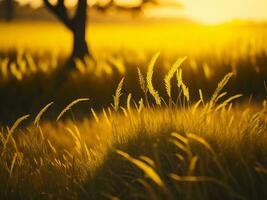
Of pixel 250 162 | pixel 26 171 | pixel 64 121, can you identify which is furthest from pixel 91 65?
pixel 250 162

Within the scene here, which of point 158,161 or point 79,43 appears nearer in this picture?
point 158,161

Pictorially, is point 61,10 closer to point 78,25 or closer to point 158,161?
point 78,25

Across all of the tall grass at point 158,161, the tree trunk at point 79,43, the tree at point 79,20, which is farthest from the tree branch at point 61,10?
the tall grass at point 158,161

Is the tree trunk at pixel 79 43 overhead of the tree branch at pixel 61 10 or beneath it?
beneath

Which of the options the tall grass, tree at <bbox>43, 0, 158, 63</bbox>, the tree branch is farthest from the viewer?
tree at <bbox>43, 0, 158, 63</bbox>

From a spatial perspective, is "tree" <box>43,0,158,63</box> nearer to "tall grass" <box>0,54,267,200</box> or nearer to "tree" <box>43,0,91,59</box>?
"tree" <box>43,0,91,59</box>

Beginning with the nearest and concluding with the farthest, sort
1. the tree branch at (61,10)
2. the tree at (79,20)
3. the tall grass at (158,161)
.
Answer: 1. the tall grass at (158,161)
2. the tree branch at (61,10)
3. the tree at (79,20)

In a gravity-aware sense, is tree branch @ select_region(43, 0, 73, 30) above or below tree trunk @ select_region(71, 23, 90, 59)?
above

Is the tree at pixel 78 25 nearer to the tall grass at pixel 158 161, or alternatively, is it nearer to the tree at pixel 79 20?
the tree at pixel 79 20

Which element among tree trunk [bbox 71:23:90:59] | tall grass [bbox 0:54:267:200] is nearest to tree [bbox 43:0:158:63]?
tree trunk [bbox 71:23:90:59]

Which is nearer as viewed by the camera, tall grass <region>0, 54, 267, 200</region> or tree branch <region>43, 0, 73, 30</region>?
tall grass <region>0, 54, 267, 200</region>

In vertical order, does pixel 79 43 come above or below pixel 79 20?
below

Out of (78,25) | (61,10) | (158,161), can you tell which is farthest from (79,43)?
(158,161)

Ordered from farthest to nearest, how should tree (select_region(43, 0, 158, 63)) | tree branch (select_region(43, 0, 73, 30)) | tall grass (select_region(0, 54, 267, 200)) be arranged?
1. tree (select_region(43, 0, 158, 63))
2. tree branch (select_region(43, 0, 73, 30))
3. tall grass (select_region(0, 54, 267, 200))
